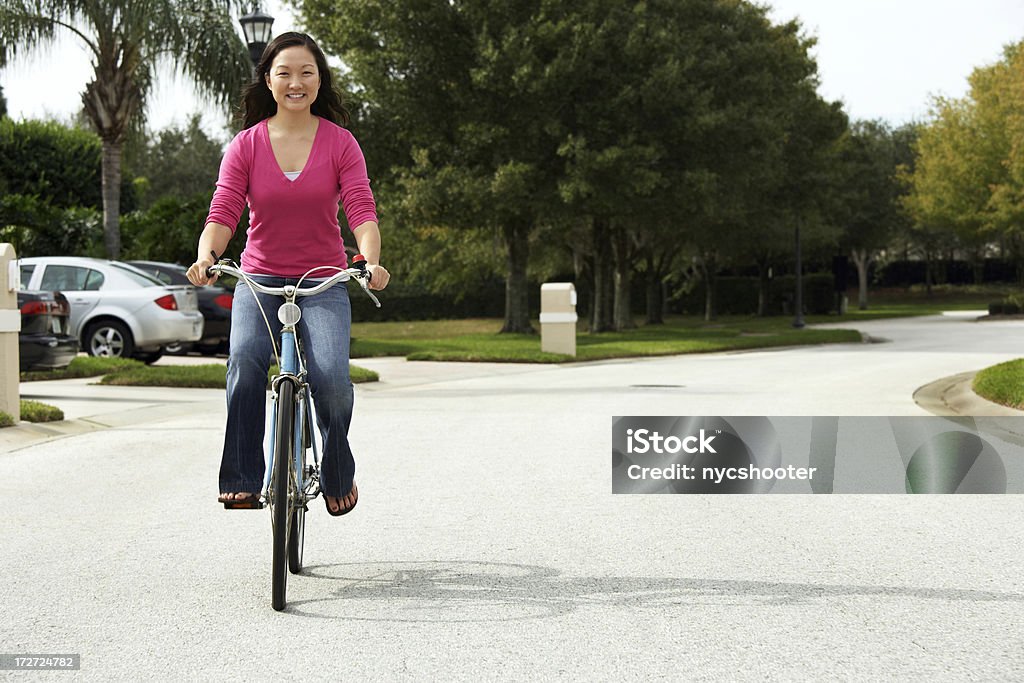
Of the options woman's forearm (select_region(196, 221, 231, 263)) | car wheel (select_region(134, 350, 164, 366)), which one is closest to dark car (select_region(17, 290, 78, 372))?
car wheel (select_region(134, 350, 164, 366))

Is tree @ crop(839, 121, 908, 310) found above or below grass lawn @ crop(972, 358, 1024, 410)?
above

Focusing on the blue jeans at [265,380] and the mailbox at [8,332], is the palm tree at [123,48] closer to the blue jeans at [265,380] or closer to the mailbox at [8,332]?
the mailbox at [8,332]

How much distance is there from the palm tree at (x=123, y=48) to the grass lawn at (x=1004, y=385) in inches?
607

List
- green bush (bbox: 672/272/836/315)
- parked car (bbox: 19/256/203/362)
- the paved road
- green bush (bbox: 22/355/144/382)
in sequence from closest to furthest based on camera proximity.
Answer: the paved road < green bush (bbox: 22/355/144/382) < parked car (bbox: 19/256/203/362) < green bush (bbox: 672/272/836/315)

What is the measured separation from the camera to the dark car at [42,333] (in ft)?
47.1

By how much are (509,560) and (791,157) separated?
39090 mm

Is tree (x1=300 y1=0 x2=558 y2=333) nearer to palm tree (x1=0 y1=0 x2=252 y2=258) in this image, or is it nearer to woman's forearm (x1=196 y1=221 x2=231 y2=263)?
palm tree (x1=0 y1=0 x2=252 y2=258)

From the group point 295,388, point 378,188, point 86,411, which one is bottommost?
point 86,411

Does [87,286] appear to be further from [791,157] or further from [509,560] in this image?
[791,157]

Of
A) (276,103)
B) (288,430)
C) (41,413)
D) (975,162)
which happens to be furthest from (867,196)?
(288,430)

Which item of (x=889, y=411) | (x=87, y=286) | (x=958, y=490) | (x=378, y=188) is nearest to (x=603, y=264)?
(x=378, y=188)

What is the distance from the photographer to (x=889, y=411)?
1280cm

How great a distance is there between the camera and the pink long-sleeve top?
5.41 metres

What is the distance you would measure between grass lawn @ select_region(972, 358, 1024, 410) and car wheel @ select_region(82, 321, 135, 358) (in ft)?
37.7
